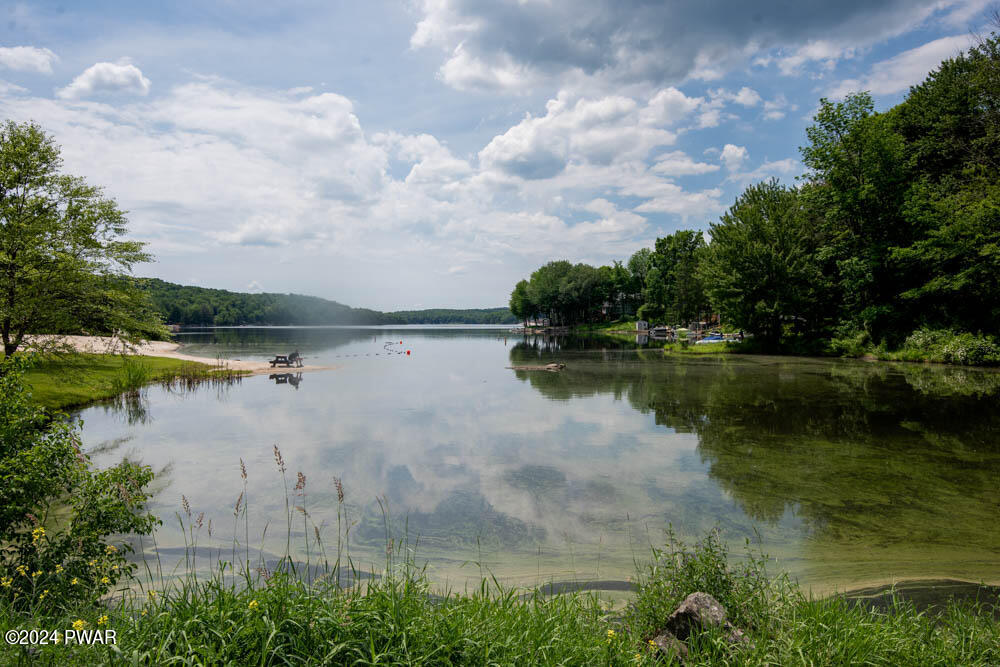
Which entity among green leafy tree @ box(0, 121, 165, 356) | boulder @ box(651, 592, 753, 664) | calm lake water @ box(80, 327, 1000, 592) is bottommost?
calm lake water @ box(80, 327, 1000, 592)

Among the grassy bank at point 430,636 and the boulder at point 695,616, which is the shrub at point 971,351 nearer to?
the grassy bank at point 430,636

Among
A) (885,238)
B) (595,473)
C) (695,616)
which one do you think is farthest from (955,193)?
(695,616)

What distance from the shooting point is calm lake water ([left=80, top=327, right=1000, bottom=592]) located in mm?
7324

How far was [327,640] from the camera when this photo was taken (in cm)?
352

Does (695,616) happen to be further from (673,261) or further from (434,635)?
(673,261)

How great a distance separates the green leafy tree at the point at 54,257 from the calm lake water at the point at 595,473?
389 cm

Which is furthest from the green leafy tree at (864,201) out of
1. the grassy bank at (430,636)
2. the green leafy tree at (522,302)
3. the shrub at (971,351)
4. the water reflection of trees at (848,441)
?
the green leafy tree at (522,302)

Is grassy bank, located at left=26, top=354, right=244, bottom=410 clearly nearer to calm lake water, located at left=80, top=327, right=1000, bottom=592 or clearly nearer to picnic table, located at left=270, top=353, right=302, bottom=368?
calm lake water, located at left=80, top=327, right=1000, bottom=592

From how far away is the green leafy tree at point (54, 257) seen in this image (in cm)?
1767

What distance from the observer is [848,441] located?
532 inches

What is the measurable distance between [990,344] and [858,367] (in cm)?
733

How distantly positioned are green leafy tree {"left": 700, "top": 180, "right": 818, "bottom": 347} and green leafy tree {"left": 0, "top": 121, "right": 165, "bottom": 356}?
41.5 metres

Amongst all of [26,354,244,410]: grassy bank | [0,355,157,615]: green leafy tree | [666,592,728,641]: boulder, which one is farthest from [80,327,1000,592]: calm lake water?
[0,355,157,615]: green leafy tree

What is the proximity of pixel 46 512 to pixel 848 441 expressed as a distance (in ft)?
53.8
